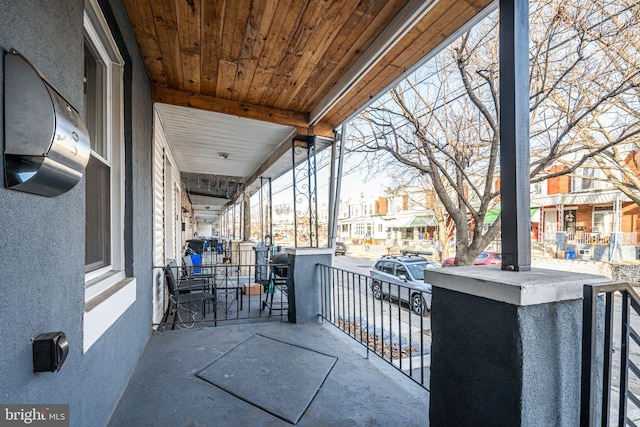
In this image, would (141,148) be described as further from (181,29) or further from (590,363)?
(590,363)

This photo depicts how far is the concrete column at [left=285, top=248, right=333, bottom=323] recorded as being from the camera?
3.72 meters

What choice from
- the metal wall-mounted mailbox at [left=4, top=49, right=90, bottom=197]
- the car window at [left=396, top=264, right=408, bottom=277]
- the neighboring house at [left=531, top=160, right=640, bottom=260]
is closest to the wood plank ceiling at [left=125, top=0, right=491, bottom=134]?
→ the metal wall-mounted mailbox at [left=4, top=49, right=90, bottom=197]

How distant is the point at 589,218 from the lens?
47.6 feet

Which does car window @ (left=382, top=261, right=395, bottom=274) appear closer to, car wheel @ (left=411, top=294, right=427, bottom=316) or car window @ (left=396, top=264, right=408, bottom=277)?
car window @ (left=396, top=264, right=408, bottom=277)

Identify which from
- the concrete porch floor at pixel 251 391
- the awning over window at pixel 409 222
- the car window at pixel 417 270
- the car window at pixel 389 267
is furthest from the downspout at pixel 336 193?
the awning over window at pixel 409 222

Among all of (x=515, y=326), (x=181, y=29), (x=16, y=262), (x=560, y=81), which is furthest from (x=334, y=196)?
(x=560, y=81)

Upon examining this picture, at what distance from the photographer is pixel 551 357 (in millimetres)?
1217

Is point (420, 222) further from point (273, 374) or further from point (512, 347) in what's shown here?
point (512, 347)

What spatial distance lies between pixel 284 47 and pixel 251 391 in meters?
2.78

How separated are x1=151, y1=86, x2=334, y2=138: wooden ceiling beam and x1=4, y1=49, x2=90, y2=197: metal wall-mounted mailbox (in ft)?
8.88

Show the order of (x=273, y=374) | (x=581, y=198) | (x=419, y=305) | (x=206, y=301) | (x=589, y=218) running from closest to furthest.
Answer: (x=273, y=374), (x=206, y=301), (x=419, y=305), (x=581, y=198), (x=589, y=218)

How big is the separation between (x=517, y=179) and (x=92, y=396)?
7.77 ft

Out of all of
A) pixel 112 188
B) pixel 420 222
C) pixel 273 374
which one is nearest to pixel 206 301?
pixel 273 374

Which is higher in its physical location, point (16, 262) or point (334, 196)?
A: point (334, 196)
